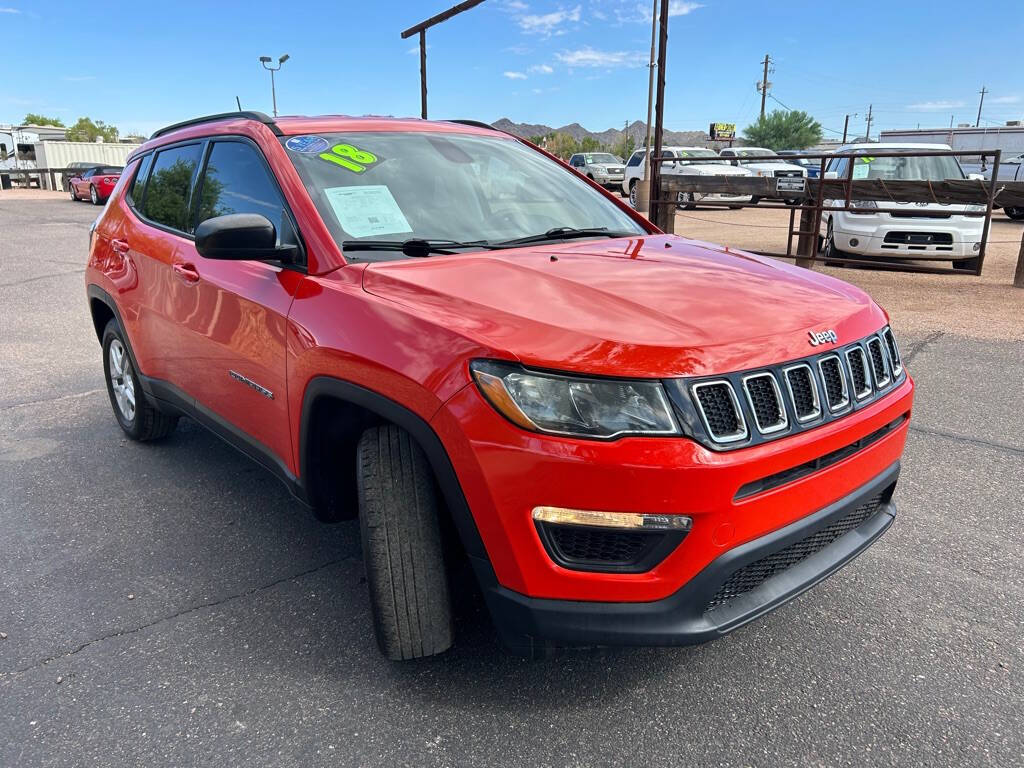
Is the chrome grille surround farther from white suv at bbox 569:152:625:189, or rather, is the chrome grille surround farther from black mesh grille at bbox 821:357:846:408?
white suv at bbox 569:152:625:189

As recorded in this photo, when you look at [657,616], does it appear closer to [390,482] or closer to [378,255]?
[390,482]

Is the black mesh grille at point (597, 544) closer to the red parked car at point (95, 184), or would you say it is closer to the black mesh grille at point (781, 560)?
the black mesh grille at point (781, 560)

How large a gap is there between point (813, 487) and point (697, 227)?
16798 millimetres

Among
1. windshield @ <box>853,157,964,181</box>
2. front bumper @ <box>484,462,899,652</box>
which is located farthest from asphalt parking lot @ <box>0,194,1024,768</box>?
windshield @ <box>853,157,964,181</box>

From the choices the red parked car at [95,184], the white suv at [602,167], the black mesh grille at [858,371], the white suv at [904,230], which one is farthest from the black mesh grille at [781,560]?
the white suv at [602,167]

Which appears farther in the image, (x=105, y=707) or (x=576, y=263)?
(x=576, y=263)

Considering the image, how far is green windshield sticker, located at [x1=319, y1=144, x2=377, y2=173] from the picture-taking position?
2.92 m

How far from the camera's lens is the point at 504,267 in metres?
2.47

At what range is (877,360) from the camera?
2.46 metres

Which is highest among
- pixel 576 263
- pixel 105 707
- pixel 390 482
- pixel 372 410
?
pixel 576 263

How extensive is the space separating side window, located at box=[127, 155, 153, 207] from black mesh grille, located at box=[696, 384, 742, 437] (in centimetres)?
354

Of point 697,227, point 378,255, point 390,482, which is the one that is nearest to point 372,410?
point 390,482

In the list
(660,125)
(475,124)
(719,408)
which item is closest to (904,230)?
(660,125)

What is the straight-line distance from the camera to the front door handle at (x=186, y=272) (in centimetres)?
329
